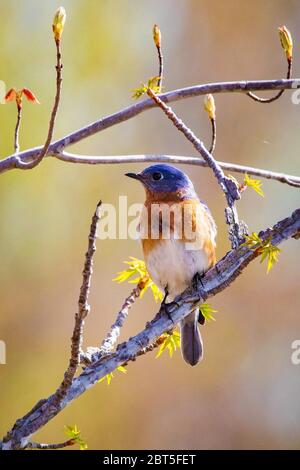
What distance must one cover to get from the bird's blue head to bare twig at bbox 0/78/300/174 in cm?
120

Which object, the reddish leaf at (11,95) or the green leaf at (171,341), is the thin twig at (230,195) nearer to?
the green leaf at (171,341)

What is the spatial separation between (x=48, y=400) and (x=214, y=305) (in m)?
4.71

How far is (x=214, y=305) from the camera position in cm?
785

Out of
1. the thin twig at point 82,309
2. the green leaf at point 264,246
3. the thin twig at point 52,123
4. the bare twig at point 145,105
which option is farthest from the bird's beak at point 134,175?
the thin twig at point 82,309

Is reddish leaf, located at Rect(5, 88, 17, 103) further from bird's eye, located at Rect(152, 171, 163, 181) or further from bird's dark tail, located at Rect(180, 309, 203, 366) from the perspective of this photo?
bird's dark tail, located at Rect(180, 309, 203, 366)

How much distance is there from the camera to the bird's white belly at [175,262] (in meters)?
5.12

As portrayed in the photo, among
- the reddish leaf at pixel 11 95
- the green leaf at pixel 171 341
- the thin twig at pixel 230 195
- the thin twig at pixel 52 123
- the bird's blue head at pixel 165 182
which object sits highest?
the bird's blue head at pixel 165 182

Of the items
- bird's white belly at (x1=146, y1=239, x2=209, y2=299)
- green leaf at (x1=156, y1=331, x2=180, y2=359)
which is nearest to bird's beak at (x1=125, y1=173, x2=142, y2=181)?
bird's white belly at (x1=146, y1=239, x2=209, y2=299)

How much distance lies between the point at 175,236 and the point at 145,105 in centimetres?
116

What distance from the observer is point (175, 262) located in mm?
5156

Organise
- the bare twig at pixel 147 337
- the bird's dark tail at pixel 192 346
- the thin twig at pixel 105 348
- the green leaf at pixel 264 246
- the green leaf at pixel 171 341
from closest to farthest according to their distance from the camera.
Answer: the bare twig at pixel 147 337, the green leaf at pixel 264 246, the thin twig at pixel 105 348, the green leaf at pixel 171 341, the bird's dark tail at pixel 192 346

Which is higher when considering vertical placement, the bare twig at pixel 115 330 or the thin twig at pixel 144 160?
the thin twig at pixel 144 160

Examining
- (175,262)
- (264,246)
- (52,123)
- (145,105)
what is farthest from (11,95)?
(264,246)
